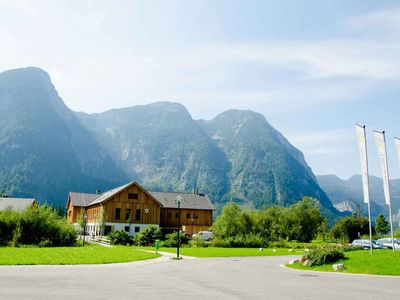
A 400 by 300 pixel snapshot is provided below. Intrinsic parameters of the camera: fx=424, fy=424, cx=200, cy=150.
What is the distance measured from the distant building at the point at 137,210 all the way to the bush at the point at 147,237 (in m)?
9.51

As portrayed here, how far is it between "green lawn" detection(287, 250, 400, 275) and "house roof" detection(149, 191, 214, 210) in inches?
2144

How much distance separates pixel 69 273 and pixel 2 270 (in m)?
2.94

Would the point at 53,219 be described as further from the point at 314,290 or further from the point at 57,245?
the point at 314,290

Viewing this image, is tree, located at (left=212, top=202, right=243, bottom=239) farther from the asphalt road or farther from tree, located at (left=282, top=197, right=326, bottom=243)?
the asphalt road

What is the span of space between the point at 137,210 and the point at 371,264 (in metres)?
52.0

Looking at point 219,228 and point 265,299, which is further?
point 219,228

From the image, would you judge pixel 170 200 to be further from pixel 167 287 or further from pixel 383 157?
pixel 167 287

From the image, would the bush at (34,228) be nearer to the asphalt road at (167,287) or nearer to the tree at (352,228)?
the asphalt road at (167,287)

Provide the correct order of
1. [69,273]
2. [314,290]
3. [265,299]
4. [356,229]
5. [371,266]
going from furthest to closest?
[356,229] < [371,266] < [69,273] < [314,290] < [265,299]

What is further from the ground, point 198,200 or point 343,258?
point 198,200

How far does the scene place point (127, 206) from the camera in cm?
7050

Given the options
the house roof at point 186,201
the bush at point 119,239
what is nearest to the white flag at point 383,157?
the bush at point 119,239

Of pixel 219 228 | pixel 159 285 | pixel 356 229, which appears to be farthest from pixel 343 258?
pixel 356 229

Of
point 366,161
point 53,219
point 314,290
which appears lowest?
point 314,290
